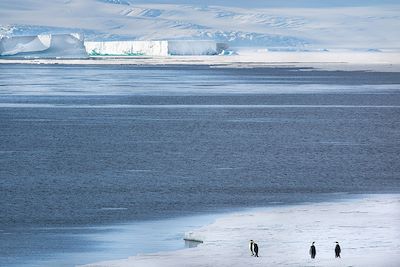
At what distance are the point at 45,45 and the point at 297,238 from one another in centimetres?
9224

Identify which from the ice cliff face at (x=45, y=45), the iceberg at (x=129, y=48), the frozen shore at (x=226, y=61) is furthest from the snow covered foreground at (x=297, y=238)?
the iceberg at (x=129, y=48)

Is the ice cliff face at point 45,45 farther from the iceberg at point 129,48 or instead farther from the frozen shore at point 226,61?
the iceberg at point 129,48

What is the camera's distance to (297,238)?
13383 millimetres

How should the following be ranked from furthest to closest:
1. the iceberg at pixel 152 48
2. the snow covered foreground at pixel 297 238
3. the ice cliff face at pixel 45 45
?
1. the iceberg at pixel 152 48
2. the ice cliff face at pixel 45 45
3. the snow covered foreground at pixel 297 238

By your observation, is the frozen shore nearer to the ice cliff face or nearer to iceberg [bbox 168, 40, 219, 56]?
iceberg [bbox 168, 40, 219, 56]

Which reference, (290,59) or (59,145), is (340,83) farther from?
(290,59)

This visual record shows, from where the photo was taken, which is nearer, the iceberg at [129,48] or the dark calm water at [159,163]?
the dark calm water at [159,163]

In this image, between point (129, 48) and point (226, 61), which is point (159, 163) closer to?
point (226, 61)

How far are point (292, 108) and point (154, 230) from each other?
2809cm

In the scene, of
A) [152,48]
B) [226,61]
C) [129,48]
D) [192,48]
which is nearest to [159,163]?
[226,61]

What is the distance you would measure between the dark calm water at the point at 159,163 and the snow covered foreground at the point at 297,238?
760mm

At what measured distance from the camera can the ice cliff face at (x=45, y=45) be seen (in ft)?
335

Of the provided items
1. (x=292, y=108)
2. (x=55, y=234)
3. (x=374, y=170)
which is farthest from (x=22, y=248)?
(x=292, y=108)

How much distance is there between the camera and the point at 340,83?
67625mm
